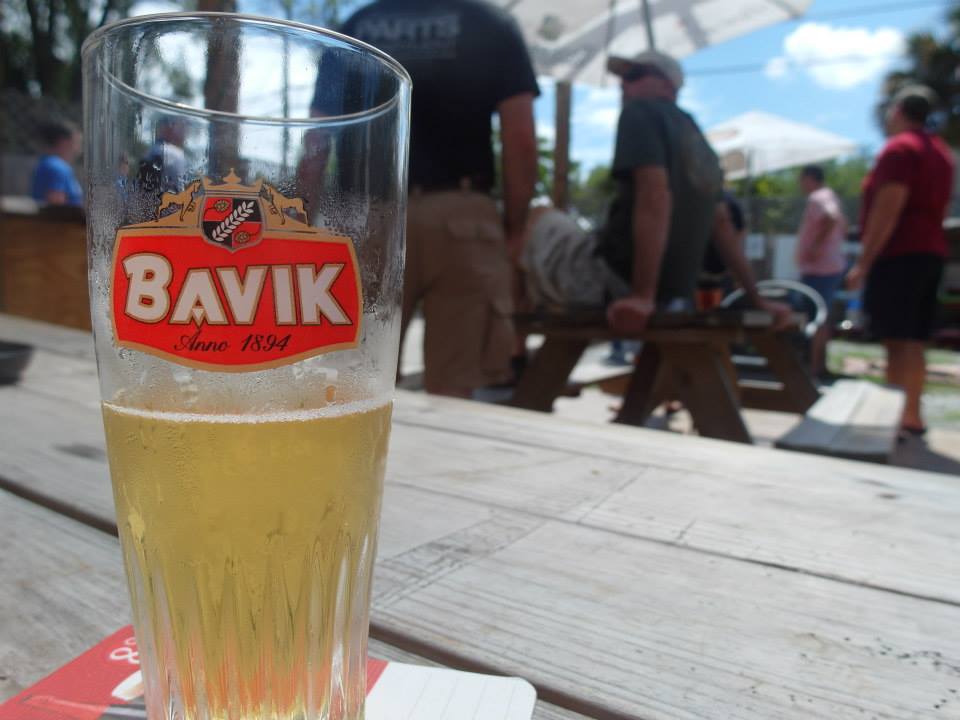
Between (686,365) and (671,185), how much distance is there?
625 mm

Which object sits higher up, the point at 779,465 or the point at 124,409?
the point at 124,409

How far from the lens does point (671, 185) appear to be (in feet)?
8.30

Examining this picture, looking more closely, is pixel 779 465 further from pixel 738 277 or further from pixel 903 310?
pixel 903 310

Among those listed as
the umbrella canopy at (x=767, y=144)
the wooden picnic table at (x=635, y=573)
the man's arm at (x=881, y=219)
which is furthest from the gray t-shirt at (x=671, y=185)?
the umbrella canopy at (x=767, y=144)

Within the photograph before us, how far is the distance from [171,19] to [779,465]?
861 millimetres

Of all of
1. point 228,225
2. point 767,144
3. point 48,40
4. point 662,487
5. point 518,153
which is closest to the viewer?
point 228,225

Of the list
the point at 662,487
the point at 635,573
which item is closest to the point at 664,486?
the point at 662,487

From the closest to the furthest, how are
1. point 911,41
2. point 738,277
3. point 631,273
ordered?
1. point 631,273
2. point 738,277
3. point 911,41

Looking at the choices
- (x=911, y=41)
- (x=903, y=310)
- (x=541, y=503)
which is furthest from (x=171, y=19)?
(x=911, y=41)

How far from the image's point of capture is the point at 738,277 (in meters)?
3.17

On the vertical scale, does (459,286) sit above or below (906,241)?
below

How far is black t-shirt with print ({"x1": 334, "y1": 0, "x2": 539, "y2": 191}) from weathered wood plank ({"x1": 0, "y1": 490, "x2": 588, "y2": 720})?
63.2 inches

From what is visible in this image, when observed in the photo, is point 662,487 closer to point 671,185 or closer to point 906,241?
point 671,185

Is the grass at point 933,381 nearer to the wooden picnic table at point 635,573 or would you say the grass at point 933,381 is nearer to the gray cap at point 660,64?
the gray cap at point 660,64
